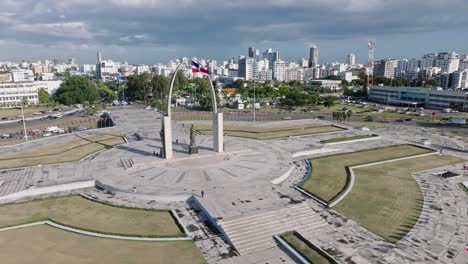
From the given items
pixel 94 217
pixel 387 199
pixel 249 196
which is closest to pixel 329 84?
pixel 387 199

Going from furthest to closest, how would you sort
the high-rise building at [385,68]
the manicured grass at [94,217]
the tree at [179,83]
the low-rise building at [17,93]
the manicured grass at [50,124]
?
the high-rise building at [385,68] < the tree at [179,83] < the low-rise building at [17,93] < the manicured grass at [50,124] < the manicured grass at [94,217]

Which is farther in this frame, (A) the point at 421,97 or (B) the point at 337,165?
(A) the point at 421,97

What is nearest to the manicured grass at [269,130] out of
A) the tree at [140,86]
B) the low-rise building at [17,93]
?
the tree at [140,86]

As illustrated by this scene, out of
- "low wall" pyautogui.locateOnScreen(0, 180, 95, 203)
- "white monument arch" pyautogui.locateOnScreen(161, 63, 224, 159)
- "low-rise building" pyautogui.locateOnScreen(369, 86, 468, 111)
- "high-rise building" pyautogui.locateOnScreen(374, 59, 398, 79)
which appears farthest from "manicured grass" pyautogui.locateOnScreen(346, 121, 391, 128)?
"high-rise building" pyautogui.locateOnScreen(374, 59, 398, 79)

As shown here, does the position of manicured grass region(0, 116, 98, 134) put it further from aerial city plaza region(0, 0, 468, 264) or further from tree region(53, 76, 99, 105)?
tree region(53, 76, 99, 105)

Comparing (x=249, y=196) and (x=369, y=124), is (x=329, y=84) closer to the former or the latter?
(x=369, y=124)

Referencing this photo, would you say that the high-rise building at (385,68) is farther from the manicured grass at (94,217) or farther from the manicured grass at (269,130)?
the manicured grass at (94,217)

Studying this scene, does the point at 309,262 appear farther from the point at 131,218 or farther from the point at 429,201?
the point at 429,201
